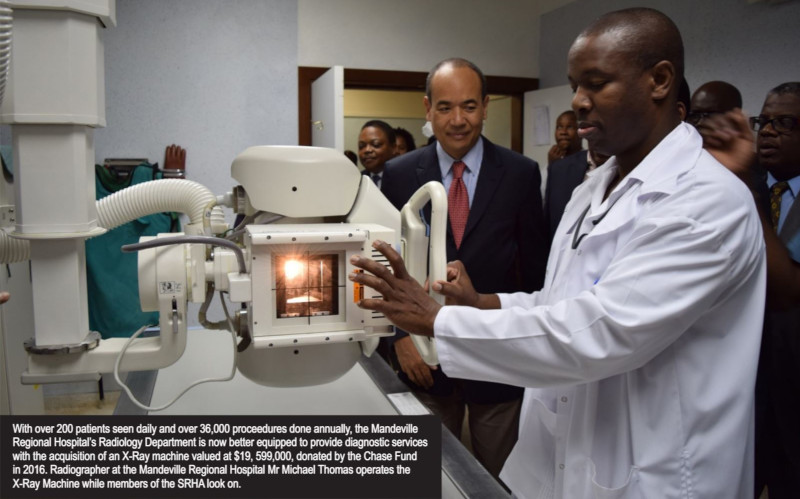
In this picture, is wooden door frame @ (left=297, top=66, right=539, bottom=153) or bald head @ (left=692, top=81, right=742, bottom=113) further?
wooden door frame @ (left=297, top=66, right=539, bottom=153)

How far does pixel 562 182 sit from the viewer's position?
2326 millimetres

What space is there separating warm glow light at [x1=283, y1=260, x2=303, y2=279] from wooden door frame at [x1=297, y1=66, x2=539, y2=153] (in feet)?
10.1

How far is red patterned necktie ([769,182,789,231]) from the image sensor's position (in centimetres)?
197

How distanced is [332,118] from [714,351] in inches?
110

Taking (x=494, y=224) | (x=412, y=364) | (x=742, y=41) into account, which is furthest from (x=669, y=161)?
(x=742, y=41)

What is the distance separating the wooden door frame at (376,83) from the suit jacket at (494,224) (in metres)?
2.12

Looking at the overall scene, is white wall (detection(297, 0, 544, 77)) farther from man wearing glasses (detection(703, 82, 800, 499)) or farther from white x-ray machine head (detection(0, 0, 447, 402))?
white x-ray machine head (detection(0, 0, 447, 402))

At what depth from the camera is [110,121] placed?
3643mm

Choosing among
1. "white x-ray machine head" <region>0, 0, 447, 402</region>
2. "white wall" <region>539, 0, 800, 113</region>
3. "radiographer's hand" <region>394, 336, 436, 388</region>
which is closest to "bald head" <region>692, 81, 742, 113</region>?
"white wall" <region>539, 0, 800, 113</region>

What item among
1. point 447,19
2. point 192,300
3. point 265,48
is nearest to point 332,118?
point 265,48

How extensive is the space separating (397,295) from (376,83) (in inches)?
131

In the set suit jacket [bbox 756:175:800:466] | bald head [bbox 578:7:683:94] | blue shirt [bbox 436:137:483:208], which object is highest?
bald head [bbox 578:7:683:94]

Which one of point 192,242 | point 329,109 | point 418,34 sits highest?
point 418,34
